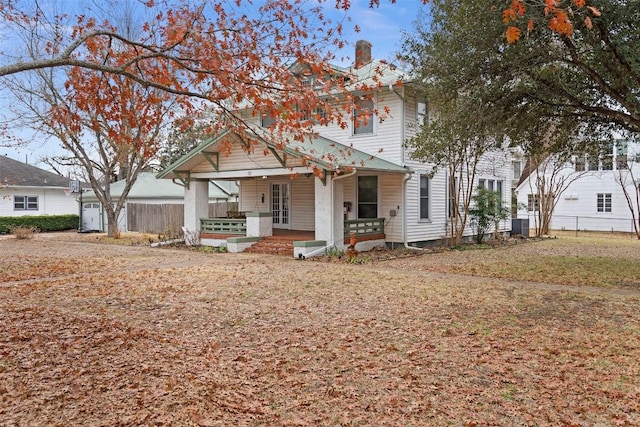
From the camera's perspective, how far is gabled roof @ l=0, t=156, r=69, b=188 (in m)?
34.5

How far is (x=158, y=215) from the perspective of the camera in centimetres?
2962

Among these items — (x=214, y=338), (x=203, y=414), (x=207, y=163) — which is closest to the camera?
(x=203, y=414)

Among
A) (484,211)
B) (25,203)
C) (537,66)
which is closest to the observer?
(537,66)

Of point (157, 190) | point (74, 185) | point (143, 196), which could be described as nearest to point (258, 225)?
point (143, 196)

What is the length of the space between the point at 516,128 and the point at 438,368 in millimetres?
10164

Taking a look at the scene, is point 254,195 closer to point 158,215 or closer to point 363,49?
point 363,49

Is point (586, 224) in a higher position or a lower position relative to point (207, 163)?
lower

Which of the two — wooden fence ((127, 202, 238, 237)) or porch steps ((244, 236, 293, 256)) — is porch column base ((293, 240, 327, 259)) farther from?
wooden fence ((127, 202, 238, 237))

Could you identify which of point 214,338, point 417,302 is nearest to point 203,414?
point 214,338

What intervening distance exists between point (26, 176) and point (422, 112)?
30039 millimetres

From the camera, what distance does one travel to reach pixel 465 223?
68.5 feet

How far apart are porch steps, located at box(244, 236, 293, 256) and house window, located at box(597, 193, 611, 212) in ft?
75.3

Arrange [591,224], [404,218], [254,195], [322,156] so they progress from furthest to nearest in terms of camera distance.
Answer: [591,224] → [254,195] → [404,218] → [322,156]

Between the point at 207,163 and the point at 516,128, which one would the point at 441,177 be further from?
the point at 207,163
